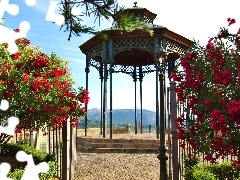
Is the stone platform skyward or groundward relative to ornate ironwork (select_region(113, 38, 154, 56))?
groundward

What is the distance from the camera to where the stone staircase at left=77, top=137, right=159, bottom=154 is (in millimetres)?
17886

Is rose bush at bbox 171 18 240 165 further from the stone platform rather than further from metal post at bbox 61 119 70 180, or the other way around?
the stone platform

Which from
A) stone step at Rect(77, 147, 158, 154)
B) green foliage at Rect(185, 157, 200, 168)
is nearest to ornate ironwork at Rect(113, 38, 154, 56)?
stone step at Rect(77, 147, 158, 154)

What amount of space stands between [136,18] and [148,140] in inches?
576

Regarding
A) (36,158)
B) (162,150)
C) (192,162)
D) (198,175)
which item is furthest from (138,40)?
(198,175)

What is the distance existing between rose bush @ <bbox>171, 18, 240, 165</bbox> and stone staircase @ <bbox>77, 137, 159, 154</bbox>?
10400mm

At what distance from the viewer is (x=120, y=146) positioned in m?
18.3

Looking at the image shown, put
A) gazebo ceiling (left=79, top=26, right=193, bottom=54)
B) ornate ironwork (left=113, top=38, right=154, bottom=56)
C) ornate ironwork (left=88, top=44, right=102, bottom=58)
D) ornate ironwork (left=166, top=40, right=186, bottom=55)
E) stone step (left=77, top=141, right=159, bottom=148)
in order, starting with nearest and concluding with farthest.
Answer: stone step (left=77, top=141, right=159, bottom=148)
gazebo ceiling (left=79, top=26, right=193, bottom=54)
ornate ironwork (left=113, top=38, right=154, bottom=56)
ornate ironwork (left=166, top=40, right=186, bottom=55)
ornate ironwork (left=88, top=44, right=102, bottom=58)

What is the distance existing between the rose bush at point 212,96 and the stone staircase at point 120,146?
1040cm

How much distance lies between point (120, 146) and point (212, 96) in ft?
40.0

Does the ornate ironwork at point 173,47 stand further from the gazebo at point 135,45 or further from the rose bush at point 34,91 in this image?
the rose bush at point 34,91

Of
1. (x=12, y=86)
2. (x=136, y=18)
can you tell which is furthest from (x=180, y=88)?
(x=12, y=86)

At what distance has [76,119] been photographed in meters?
9.98

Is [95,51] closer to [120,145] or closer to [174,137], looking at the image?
[120,145]
